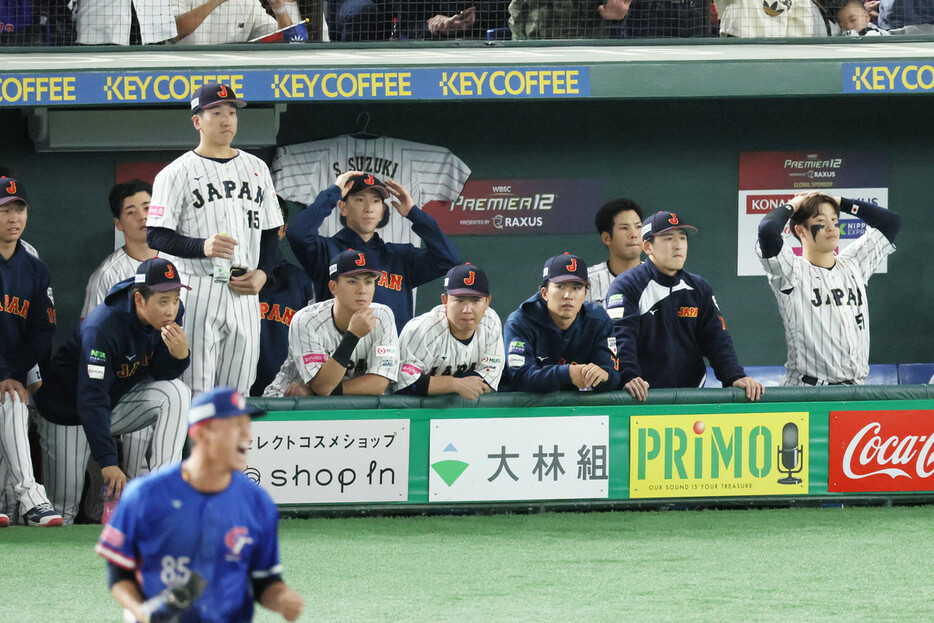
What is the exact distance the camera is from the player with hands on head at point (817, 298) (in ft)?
23.4

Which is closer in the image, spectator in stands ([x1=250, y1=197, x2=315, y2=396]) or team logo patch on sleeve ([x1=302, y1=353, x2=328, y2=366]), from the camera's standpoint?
team logo patch on sleeve ([x1=302, y1=353, x2=328, y2=366])

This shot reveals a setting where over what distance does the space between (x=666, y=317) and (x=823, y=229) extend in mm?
1076

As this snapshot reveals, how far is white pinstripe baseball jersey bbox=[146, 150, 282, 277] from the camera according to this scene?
634 cm

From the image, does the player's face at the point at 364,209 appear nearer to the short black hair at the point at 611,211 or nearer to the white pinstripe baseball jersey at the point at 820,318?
the short black hair at the point at 611,211

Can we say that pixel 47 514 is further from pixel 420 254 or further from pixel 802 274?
pixel 802 274

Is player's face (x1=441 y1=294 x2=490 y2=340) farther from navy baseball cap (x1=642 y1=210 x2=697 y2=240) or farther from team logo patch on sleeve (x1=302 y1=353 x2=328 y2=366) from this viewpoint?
navy baseball cap (x1=642 y1=210 x2=697 y2=240)

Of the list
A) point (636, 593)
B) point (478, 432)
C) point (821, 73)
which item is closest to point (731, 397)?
point (478, 432)

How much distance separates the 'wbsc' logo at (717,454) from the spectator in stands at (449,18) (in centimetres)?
338

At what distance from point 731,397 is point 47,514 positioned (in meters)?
3.40

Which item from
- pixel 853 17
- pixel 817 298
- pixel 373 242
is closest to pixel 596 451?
pixel 817 298

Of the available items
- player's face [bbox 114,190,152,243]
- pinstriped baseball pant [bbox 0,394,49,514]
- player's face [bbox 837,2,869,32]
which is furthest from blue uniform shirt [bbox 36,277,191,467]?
player's face [bbox 837,2,869,32]

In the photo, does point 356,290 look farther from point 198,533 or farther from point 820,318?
point 198,533

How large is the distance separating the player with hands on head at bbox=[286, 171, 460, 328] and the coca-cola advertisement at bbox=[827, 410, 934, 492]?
229 centimetres

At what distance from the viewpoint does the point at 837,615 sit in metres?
Result: 4.65
